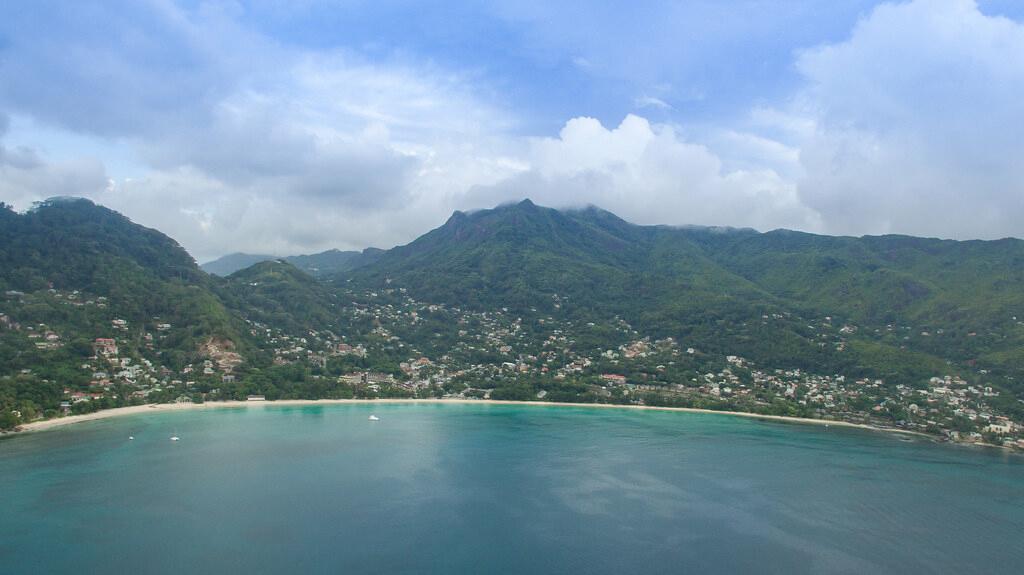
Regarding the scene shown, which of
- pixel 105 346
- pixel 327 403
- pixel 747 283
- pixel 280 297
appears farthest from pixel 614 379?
pixel 747 283

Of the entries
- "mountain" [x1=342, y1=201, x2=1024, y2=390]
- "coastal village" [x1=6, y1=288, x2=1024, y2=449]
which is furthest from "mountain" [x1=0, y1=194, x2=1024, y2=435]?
"mountain" [x1=342, y1=201, x2=1024, y2=390]

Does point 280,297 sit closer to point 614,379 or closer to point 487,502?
point 614,379

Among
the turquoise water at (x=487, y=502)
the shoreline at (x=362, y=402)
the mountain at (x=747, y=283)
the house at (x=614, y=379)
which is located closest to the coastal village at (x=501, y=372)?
the house at (x=614, y=379)

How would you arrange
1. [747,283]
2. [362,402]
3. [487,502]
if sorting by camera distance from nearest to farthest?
[487,502], [362,402], [747,283]

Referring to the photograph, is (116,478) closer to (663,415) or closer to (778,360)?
(663,415)

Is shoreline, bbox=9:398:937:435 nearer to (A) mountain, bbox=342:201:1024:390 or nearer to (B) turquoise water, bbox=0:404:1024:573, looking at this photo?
(B) turquoise water, bbox=0:404:1024:573
